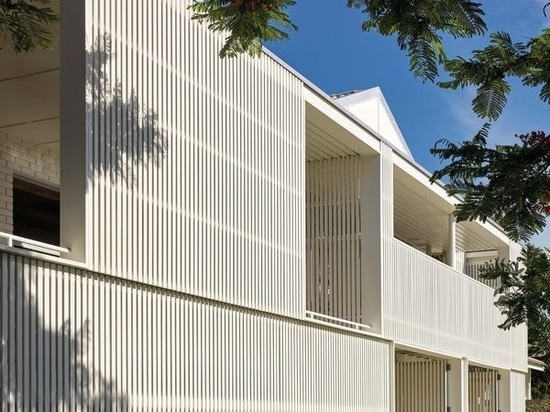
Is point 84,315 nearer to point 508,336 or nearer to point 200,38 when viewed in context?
point 200,38

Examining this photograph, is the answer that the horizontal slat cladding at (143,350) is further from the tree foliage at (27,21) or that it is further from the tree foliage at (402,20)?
the tree foliage at (402,20)

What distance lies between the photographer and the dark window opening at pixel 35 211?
13391mm

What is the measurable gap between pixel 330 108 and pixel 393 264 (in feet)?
10.0

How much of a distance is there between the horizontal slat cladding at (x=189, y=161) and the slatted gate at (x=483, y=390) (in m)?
12.4

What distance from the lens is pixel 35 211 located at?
560 inches

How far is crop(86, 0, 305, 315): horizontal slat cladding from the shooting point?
8.52 meters

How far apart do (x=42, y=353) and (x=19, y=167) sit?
5881 millimetres

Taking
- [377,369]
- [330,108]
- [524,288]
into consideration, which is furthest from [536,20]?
[377,369]

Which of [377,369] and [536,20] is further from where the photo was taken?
[377,369]

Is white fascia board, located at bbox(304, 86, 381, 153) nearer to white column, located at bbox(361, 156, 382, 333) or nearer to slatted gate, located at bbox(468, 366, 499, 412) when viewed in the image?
white column, located at bbox(361, 156, 382, 333)

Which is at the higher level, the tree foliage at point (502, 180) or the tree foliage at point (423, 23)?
the tree foliage at point (423, 23)

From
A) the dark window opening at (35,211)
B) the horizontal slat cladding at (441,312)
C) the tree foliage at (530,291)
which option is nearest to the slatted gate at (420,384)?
the horizontal slat cladding at (441,312)

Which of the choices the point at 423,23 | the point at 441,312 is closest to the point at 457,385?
the point at 441,312

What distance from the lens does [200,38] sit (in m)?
10.1
